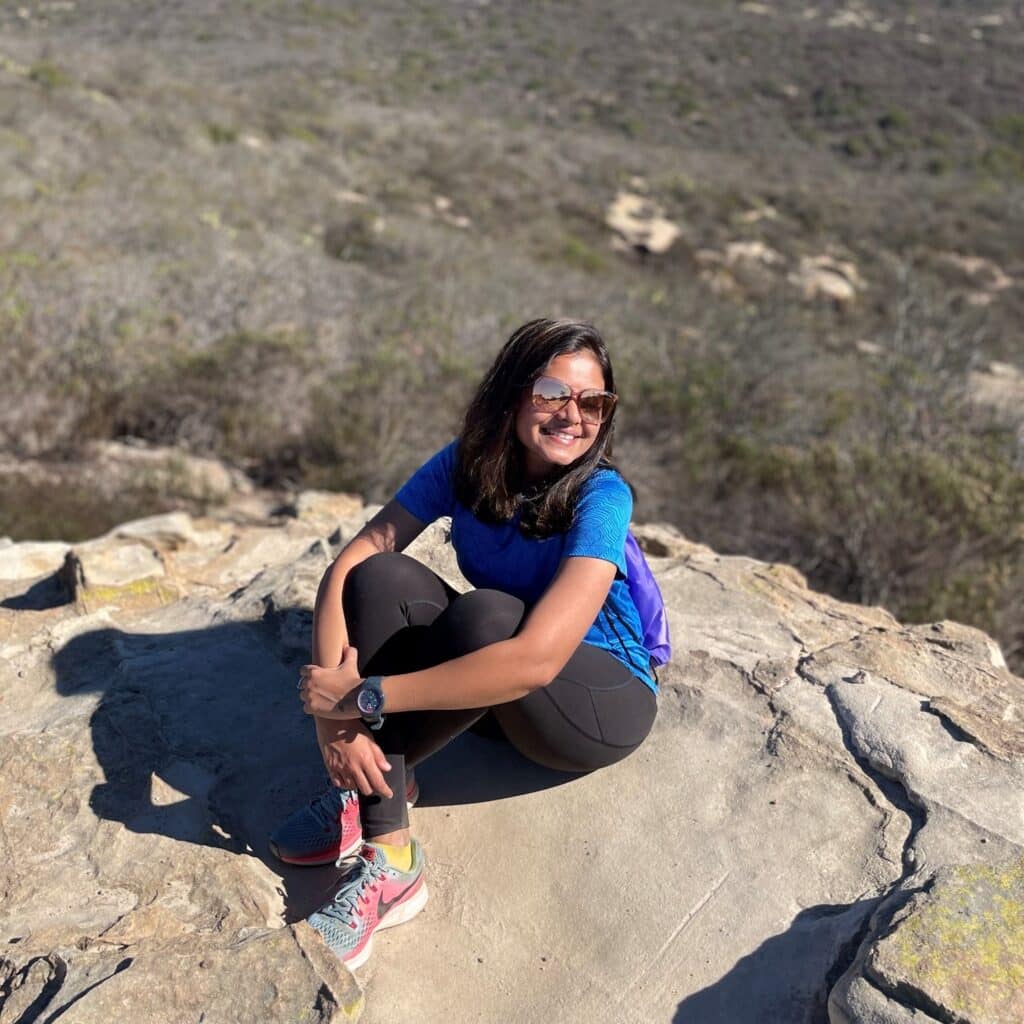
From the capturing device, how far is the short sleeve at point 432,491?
2.62 m

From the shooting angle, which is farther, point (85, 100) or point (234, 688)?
point (85, 100)

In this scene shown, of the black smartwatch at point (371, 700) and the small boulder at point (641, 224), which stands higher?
the black smartwatch at point (371, 700)

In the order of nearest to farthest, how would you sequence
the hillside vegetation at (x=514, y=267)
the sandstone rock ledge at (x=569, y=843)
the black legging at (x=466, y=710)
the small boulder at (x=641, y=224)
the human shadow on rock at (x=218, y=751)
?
the sandstone rock ledge at (x=569, y=843) < the black legging at (x=466, y=710) < the human shadow on rock at (x=218, y=751) < the hillside vegetation at (x=514, y=267) < the small boulder at (x=641, y=224)

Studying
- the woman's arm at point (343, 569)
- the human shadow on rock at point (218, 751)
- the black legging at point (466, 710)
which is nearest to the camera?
the black legging at point (466, 710)

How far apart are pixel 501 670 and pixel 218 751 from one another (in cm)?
109

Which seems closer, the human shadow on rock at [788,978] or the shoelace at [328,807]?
the human shadow on rock at [788,978]

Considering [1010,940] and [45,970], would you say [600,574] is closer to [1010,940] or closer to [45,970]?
[1010,940]

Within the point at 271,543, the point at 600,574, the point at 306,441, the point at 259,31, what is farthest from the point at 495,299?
the point at 259,31

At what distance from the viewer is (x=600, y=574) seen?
2.21 metres

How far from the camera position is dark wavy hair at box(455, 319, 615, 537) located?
7.73 feet

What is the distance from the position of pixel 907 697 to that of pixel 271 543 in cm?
255

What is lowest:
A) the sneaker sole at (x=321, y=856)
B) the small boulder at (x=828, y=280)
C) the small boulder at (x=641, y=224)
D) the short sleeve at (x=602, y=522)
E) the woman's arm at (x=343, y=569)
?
the small boulder at (x=828, y=280)

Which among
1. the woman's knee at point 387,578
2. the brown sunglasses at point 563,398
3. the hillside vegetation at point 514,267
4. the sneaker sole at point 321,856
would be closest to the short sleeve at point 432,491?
the woman's knee at point 387,578

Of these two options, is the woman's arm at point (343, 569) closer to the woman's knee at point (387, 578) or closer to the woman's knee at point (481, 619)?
the woman's knee at point (387, 578)
